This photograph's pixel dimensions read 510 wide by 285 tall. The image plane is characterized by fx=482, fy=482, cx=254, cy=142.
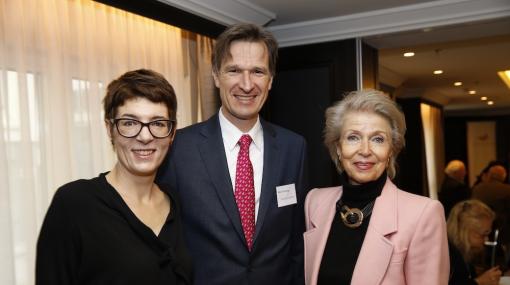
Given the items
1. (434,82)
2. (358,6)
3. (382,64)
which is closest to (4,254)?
(358,6)

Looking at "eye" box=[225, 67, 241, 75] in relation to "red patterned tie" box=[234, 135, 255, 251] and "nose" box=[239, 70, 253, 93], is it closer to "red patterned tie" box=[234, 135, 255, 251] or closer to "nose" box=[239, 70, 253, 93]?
"nose" box=[239, 70, 253, 93]

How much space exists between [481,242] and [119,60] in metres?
2.70

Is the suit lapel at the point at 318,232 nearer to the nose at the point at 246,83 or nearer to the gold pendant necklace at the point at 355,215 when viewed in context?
the gold pendant necklace at the point at 355,215

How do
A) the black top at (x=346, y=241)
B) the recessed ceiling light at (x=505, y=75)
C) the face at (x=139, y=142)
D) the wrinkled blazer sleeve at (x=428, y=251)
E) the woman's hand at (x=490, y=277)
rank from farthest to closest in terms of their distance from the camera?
1. the recessed ceiling light at (x=505, y=75)
2. the woman's hand at (x=490, y=277)
3. the black top at (x=346, y=241)
4. the wrinkled blazer sleeve at (x=428, y=251)
5. the face at (x=139, y=142)

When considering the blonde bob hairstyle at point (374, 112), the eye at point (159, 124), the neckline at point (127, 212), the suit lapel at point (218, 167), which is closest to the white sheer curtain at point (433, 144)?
the blonde bob hairstyle at point (374, 112)

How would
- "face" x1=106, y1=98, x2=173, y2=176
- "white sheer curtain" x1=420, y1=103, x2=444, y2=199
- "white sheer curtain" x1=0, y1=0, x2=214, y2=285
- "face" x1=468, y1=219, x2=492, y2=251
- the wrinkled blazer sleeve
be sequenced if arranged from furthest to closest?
"white sheer curtain" x1=420, y1=103, x2=444, y2=199, "face" x1=468, y1=219, x2=492, y2=251, "white sheer curtain" x1=0, y1=0, x2=214, y2=285, the wrinkled blazer sleeve, "face" x1=106, y1=98, x2=173, y2=176

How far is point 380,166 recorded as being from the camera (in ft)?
6.07

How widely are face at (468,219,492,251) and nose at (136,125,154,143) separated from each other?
2594mm

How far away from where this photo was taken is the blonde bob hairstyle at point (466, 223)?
10.8 ft

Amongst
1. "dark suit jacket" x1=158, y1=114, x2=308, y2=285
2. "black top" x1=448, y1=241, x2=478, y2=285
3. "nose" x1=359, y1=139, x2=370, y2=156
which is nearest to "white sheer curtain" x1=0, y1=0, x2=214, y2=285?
"dark suit jacket" x1=158, y1=114, x2=308, y2=285

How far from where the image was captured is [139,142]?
158 centimetres

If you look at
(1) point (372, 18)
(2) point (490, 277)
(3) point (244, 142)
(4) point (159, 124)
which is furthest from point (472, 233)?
(4) point (159, 124)

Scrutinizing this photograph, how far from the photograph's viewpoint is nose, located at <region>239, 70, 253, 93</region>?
196cm

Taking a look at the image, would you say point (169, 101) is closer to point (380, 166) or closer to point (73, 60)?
point (380, 166)
